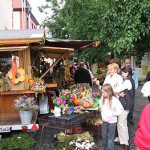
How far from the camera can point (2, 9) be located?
1233cm

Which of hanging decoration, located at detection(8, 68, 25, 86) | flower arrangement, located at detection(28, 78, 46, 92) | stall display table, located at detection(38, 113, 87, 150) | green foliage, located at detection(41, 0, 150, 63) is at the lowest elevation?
stall display table, located at detection(38, 113, 87, 150)

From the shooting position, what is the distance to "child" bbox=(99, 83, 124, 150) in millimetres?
3912

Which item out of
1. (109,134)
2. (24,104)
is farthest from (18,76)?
(109,134)

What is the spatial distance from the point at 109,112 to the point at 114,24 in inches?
190

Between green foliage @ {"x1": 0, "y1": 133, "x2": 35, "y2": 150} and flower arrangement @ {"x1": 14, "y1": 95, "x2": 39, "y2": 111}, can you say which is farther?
flower arrangement @ {"x1": 14, "y1": 95, "x2": 39, "y2": 111}

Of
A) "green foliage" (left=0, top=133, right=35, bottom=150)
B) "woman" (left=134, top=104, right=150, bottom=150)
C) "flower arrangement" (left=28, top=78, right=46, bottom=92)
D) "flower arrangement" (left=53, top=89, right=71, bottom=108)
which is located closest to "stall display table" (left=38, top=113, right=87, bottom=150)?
"flower arrangement" (left=53, top=89, right=71, bottom=108)

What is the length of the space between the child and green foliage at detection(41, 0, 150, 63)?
3.17 m

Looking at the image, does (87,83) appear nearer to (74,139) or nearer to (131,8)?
(131,8)

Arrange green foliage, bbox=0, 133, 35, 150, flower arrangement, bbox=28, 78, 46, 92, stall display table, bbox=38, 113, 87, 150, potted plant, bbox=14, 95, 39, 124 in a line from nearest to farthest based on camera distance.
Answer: stall display table, bbox=38, 113, 87, 150
green foliage, bbox=0, 133, 35, 150
potted plant, bbox=14, 95, 39, 124
flower arrangement, bbox=28, 78, 46, 92

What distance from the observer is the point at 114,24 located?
7.92 metres

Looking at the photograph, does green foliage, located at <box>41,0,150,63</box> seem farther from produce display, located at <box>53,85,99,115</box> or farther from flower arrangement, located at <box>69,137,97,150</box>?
flower arrangement, located at <box>69,137,97,150</box>

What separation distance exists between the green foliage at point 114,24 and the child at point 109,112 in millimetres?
3171

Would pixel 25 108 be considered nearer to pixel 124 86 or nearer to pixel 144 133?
pixel 124 86

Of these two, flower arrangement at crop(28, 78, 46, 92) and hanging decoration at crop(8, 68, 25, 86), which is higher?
hanging decoration at crop(8, 68, 25, 86)
